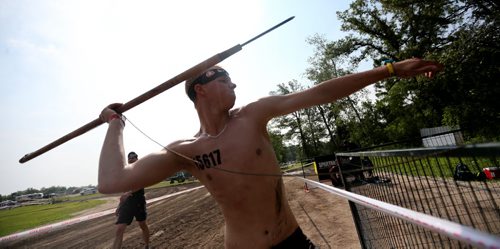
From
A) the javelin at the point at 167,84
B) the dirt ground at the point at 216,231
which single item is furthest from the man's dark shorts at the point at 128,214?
the javelin at the point at 167,84

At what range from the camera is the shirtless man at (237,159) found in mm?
1860

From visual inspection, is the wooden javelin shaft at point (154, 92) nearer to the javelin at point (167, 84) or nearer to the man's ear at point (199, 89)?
the javelin at point (167, 84)

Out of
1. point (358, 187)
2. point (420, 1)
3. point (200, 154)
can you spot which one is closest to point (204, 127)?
point (200, 154)

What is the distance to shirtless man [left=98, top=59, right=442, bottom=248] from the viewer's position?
6.10ft

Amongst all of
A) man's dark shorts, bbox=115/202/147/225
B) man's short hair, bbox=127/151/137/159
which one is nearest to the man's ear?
man's dark shorts, bbox=115/202/147/225

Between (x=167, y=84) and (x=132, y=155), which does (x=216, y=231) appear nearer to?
(x=132, y=155)

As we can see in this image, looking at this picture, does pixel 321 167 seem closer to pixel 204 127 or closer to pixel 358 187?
pixel 358 187

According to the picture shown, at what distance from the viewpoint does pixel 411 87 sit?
18250 millimetres

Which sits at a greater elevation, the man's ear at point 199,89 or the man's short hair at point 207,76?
the man's short hair at point 207,76

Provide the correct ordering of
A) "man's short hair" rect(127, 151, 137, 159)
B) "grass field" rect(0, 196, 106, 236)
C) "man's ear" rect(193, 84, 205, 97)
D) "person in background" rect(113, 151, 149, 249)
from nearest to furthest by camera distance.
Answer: "man's ear" rect(193, 84, 205, 97), "person in background" rect(113, 151, 149, 249), "man's short hair" rect(127, 151, 137, 159), "grass field" rect(0, 196, 106, 236)

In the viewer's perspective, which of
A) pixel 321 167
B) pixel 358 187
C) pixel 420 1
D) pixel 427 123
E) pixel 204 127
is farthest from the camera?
pixel 427 123

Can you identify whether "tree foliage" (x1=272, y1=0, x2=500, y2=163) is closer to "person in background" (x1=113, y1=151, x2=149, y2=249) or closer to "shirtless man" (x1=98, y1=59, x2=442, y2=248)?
"shirtless man" (x1=98, y1=59, x2=442, y2=248)

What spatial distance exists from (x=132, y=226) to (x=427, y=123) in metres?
31.0

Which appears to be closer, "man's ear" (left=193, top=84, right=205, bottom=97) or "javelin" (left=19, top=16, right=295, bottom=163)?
"javelin" (left=19, top=16, right=295, bottom=163)
